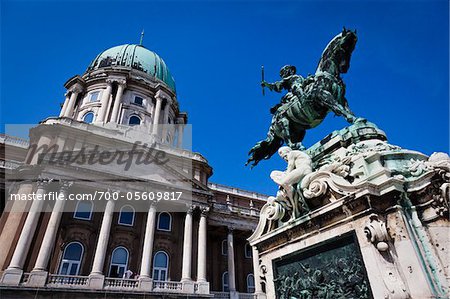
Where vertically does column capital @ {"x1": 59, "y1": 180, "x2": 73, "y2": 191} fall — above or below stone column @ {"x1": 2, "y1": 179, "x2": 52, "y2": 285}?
above

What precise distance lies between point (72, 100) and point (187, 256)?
25414 mm

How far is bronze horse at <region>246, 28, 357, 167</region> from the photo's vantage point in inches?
175

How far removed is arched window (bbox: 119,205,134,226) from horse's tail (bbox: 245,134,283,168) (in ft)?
78.4

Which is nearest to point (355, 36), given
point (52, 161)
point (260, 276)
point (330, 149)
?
point (330, 149)

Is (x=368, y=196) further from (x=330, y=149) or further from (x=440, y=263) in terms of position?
(x=330, y=149)

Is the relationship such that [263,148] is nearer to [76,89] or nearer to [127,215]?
[127,215]

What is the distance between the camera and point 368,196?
278 cm

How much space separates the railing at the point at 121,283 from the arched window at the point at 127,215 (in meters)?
6.18

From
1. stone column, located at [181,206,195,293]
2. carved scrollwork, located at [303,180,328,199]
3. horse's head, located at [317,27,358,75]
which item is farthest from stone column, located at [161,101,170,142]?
carved scrollwork, located at [303,180,328,199]

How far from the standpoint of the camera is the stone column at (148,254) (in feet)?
69.5

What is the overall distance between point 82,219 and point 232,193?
61.6 ft

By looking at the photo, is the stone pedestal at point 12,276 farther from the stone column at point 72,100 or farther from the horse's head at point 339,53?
the horse's head at point 339,53

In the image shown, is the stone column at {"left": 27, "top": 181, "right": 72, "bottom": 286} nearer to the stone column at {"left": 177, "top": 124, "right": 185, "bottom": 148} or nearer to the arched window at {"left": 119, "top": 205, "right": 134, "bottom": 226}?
the arched window at {"left": 119, "top": 205, "right": 134, "bottom": 226}

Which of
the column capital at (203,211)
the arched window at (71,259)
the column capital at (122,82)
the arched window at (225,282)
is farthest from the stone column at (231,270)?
the column capital at (122,82)
